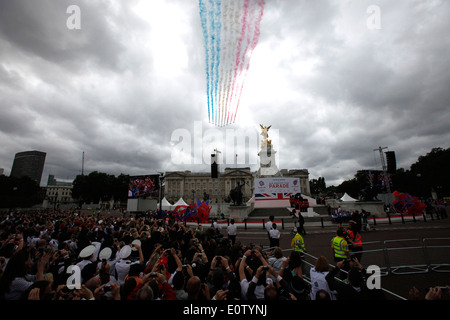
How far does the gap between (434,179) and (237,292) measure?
7697 cm

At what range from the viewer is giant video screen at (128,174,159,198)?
4203 centimetres

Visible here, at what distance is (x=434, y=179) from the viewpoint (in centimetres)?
5541

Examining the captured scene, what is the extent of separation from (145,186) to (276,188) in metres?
27.2

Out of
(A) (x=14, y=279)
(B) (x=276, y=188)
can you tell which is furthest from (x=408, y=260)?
(B) (x=276, y=188)

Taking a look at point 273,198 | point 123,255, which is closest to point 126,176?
point 273,198

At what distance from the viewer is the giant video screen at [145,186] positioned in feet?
138

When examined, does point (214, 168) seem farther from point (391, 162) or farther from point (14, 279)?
point (391, 162)

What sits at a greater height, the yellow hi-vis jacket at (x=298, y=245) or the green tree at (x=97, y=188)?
the green tree at (x=97, y=188)

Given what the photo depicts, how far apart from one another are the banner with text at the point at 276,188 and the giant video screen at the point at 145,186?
2090 cm

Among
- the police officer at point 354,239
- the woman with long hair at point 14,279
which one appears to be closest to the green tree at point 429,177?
the police officer at point 354,239

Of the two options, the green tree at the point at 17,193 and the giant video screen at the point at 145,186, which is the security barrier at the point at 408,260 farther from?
the green tree at the point at 17,193

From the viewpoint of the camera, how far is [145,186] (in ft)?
141
